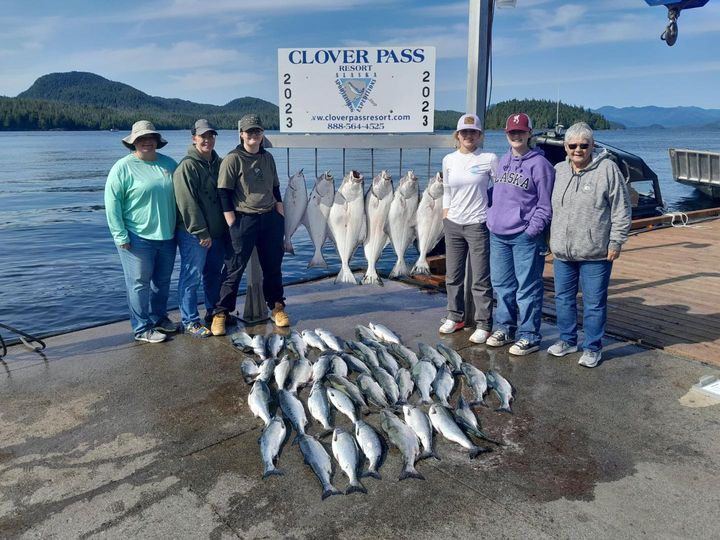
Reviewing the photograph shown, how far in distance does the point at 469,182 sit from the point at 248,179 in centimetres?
206

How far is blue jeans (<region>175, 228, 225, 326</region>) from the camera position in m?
5.46

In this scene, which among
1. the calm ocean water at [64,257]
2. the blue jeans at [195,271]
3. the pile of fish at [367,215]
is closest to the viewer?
the blue jeans at [195,271]

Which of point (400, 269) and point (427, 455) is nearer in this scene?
point (427, 455)

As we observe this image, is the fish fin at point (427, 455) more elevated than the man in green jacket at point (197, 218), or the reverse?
the man in green jacket at point (197, 218)

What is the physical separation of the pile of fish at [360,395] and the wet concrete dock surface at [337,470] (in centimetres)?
8

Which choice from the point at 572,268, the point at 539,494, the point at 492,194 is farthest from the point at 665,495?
the point at 492,194

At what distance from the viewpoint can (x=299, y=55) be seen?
5.83 m

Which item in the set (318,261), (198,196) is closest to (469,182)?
(318,261)

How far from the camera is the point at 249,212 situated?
543 cm

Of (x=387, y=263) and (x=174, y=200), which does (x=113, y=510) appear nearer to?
(x=174, y=200)

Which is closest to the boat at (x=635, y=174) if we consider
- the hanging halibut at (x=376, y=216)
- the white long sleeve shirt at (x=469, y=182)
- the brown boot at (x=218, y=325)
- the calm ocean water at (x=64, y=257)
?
the calm ocean water at (x=64, y=257)

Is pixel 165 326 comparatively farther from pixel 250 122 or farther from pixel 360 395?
pixel 360 395

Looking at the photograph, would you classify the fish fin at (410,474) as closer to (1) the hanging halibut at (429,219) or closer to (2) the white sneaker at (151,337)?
(1) the hanging halibut at (429,219)

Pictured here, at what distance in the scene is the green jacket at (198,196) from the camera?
5.22 meters
